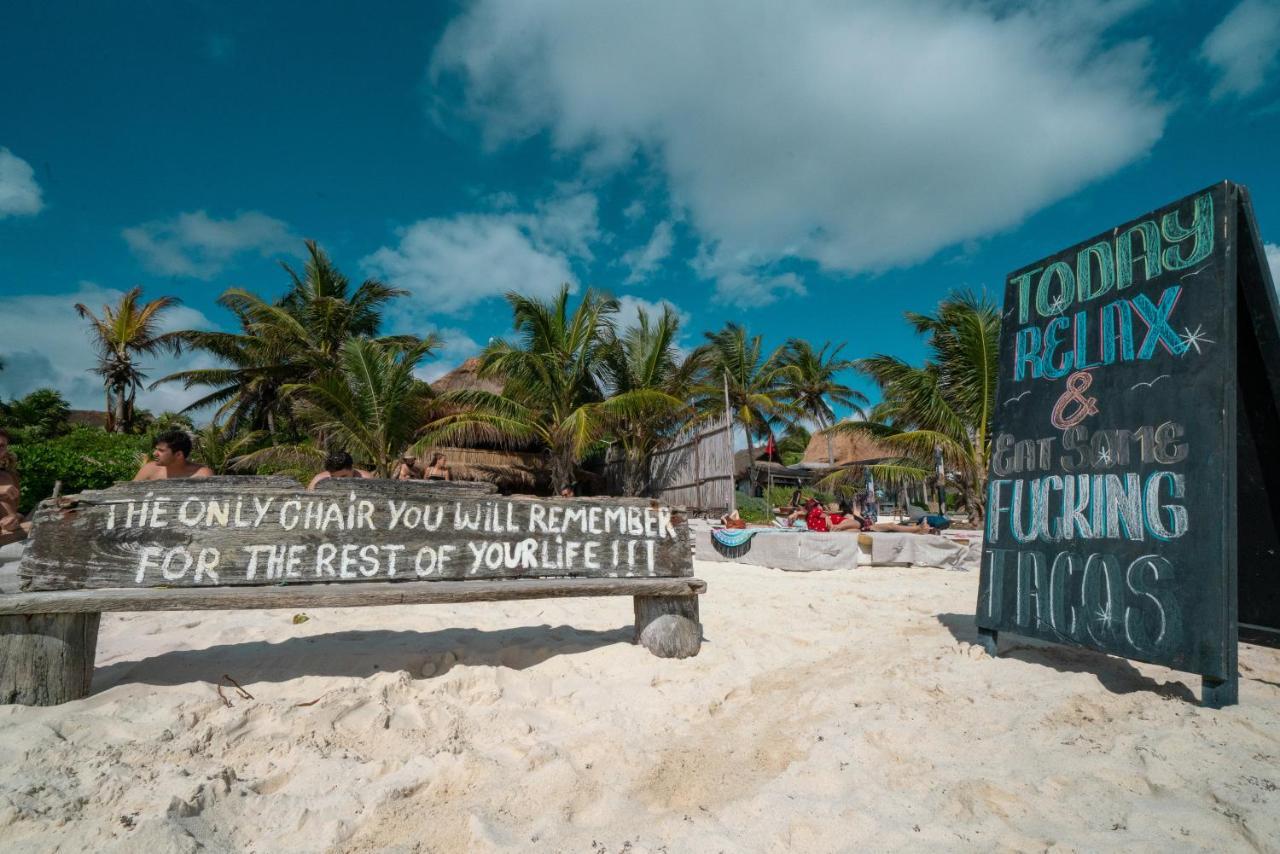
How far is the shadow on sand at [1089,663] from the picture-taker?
280 cm

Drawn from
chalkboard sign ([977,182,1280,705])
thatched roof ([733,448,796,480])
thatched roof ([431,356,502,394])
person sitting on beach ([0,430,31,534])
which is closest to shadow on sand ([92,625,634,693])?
person sitting on beach ([0,430,31,534])

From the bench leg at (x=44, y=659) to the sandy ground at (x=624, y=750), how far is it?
102 mm

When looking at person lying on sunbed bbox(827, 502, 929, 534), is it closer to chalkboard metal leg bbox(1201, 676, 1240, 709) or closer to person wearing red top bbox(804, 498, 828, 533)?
person wearing red top bbox(804, 498, 828, 533)

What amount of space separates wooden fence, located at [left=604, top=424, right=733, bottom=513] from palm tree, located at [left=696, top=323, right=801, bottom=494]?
17.1 ft

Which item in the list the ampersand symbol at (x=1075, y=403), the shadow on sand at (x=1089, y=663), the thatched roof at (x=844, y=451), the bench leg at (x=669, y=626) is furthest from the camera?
the thatched roof at (x=844, y=451)

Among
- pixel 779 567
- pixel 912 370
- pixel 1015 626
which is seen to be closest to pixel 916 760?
pixel 1015 626

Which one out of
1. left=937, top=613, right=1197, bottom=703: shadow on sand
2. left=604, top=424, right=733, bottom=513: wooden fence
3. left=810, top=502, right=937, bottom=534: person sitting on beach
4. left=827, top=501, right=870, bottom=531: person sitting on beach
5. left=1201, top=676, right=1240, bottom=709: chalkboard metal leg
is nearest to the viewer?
left=1201, top=676, right=1240, bottom=709: chalkboard metal leg

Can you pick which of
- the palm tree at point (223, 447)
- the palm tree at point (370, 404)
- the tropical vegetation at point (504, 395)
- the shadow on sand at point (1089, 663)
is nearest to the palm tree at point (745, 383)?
the tropical vegetation at point (504, 395)

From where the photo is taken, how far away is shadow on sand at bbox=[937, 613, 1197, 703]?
9.19 feet

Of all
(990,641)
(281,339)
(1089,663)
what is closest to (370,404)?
(281,339)

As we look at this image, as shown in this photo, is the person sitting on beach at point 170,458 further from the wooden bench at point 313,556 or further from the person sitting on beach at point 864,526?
the person sitting on beach at point 864,526

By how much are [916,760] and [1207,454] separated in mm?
1824

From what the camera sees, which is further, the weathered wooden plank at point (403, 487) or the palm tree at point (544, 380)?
the palm tree at point (544, 380)

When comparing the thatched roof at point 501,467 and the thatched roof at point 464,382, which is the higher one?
the thatched roof at point 464,382
